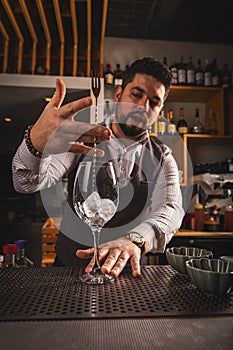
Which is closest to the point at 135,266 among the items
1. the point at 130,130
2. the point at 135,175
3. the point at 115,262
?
the point at 115,262

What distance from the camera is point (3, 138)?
107 inches

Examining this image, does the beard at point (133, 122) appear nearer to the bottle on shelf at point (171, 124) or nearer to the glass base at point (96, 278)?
the glass base at point (96, 278)

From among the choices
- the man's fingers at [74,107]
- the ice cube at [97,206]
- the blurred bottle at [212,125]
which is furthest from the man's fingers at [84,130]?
the blurred bottle at [212,125]

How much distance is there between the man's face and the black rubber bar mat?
91 cm

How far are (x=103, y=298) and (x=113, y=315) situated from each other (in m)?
0.08

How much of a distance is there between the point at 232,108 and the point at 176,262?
2.41m

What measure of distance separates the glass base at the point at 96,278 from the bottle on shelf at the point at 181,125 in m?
2.26

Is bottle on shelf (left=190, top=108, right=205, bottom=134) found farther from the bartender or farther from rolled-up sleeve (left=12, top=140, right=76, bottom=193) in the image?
rolled-up sleeve (left=12, top=140, right=76, bottom=193)

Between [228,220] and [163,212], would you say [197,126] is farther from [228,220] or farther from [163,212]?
[163,212]

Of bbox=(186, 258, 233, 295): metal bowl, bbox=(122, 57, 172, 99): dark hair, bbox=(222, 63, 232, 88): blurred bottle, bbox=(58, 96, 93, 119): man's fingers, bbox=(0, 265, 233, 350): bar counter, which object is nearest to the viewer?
bbox=(0, 265, 233, 350): bar counter

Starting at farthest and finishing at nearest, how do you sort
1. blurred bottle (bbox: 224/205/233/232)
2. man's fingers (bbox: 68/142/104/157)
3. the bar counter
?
blurred bottle (bbox: 224/205/233/232)
man's fingers (bbox: 68/142/104/157)
the bar counter

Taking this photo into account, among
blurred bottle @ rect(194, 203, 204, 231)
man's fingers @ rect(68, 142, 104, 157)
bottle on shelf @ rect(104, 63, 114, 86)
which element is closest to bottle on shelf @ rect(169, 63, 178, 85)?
bottle on shelf @ rect(104, 63, 114, 86)

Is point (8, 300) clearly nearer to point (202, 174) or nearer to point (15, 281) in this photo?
point (15, 281)

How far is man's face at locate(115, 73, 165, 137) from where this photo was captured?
Result: 147cm
